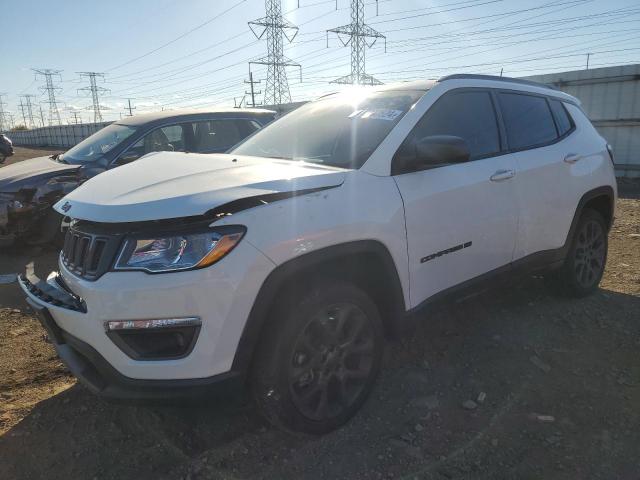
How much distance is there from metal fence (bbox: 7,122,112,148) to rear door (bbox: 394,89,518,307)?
35.8 m

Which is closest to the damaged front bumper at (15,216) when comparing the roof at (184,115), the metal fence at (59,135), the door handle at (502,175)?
the roof at (184,115)

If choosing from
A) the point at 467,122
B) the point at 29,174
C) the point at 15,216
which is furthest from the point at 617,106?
the point at 15,216

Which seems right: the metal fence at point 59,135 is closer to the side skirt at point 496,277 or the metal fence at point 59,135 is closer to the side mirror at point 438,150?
the side skirt at point 496,277

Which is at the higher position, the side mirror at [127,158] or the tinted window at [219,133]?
the tinted window at [219,133]

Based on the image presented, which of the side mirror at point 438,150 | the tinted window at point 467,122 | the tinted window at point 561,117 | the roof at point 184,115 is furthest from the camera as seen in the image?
the roof at point 184,115

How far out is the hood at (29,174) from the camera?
546 cm

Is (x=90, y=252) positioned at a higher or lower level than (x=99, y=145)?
lower

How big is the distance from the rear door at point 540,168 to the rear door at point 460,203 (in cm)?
15

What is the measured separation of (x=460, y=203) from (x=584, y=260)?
2.07 m

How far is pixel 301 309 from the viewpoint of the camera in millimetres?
2309

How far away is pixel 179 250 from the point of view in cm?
206

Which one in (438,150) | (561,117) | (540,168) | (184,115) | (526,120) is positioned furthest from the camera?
(184,115)

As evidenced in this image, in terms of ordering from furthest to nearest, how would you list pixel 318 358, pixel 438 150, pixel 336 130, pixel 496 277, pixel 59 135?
pixel 59 135, pixel 496 277, pixel 336 130, pixel 438 150, pixel 318 358

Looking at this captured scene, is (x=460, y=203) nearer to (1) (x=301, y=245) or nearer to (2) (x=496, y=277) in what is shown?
(2) (x=496, y=277)
